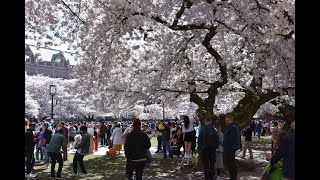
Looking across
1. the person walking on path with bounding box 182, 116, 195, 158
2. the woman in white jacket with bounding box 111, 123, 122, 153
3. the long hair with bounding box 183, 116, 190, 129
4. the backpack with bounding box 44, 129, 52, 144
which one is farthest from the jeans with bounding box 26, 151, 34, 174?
the woman in white jacket with bounding box 111, 123, 122, 153

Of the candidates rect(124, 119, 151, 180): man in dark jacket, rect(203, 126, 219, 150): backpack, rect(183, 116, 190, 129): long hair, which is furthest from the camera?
rect(183, 116, 190, 129): long hair

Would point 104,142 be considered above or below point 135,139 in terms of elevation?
below

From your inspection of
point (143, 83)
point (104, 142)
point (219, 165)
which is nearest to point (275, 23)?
point (219, 165)

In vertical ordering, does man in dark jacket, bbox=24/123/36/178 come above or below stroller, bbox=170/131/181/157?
above

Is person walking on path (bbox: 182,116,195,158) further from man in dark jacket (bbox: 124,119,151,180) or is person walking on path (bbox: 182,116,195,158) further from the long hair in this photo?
man in dark jacket (bbox: 124,119,151,180)

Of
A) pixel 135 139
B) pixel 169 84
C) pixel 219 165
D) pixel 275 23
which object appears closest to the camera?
pixel 135 139

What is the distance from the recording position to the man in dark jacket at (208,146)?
37.6 ft

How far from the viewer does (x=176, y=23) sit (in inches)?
594

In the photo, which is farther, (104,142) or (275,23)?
(104,142)

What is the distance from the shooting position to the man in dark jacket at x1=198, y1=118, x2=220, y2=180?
11453 mm

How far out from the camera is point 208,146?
11477mm

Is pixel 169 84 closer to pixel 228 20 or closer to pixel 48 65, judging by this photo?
pixel 228 20

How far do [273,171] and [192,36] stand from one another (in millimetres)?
9246

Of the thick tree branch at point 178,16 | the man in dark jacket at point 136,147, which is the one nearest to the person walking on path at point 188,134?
the thick tree branch at point 178,16
